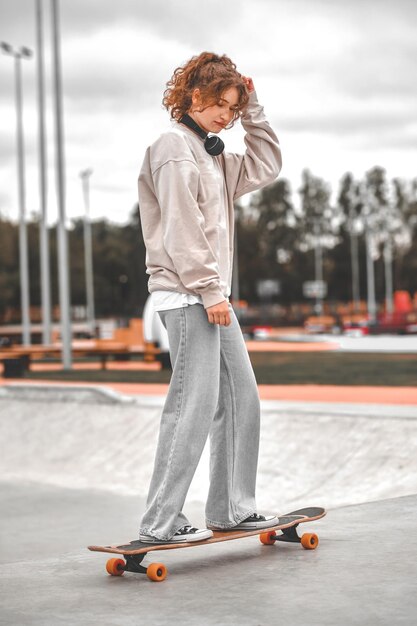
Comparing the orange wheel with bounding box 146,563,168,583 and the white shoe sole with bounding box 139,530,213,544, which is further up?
the white shoe sole with bounding box 139,530,213,544

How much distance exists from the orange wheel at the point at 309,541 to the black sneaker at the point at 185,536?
1.46ft

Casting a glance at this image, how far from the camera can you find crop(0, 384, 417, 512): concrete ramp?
8.80 meters

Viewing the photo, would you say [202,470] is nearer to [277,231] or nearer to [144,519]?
[144,519]

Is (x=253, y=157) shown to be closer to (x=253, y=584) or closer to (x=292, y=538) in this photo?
(x=292, y=538)

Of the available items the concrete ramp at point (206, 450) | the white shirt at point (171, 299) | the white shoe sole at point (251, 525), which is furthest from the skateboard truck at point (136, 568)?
the concrete ramp at point (206, 450)

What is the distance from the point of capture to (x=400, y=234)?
399 ft

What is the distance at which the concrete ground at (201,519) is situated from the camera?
3.75 m

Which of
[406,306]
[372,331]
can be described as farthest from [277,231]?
[372,331]

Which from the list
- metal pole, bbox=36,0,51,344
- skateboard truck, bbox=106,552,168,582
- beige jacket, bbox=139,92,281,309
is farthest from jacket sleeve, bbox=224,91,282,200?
metal pole, bbox=36,0,51,344

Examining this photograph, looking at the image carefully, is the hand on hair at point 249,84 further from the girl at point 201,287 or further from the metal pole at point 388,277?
the metal pole at point 388,277

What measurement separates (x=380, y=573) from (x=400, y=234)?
120 m

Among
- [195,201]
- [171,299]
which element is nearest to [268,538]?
[171,299]

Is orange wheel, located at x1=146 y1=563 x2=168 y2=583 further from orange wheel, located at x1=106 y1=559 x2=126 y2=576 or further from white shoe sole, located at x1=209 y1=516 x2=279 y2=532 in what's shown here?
white shoe sole, located at x1=209 y1=516 x2=279 y2=532

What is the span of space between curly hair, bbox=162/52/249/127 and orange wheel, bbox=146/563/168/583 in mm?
1973
